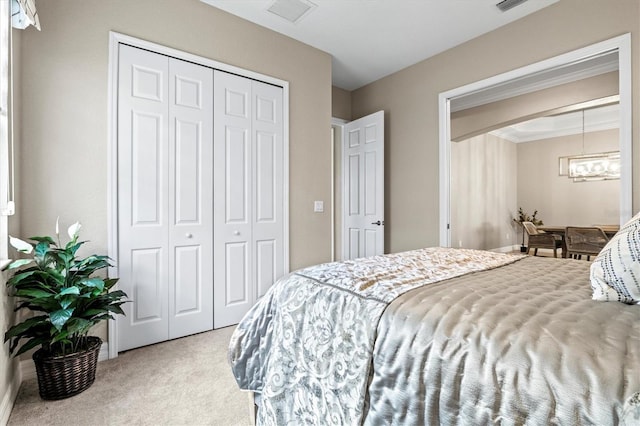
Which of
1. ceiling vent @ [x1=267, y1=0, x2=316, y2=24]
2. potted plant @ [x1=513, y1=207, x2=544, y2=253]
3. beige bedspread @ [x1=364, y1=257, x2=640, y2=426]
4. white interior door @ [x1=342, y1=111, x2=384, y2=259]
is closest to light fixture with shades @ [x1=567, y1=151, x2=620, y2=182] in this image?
potted plant @ [x1=513, y1=207, x2=544, y2=253]

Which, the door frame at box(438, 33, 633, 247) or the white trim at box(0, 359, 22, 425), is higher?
the door frame at box(438, 33, 633, 247)

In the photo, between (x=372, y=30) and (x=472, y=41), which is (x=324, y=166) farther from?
(x=472, y=41)

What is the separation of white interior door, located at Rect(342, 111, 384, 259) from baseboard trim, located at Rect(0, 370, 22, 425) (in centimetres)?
336

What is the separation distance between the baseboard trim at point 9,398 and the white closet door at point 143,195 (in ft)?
1.89

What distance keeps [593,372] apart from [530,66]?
10.1 ft

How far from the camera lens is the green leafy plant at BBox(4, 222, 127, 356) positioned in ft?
5.42

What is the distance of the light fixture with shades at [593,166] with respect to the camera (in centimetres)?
574

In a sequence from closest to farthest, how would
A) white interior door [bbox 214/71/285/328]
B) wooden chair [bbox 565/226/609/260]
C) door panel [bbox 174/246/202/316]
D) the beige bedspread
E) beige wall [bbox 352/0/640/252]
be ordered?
1. the beige bedspread
2. beige wall [bbox 352/0/640/252]
3. door panel [bbox 174/246/202/316]
4. white interior door [bbox 214/71/285/328]
5. wooden chair [bbox 565/226/609/260]

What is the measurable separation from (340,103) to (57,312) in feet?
13.2

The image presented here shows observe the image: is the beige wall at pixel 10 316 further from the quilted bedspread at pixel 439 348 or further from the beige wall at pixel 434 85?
the beige wall at pixel 434 85

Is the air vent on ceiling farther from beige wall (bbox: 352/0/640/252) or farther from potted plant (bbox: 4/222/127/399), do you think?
potted plant (bbox: 4/222/127/399)

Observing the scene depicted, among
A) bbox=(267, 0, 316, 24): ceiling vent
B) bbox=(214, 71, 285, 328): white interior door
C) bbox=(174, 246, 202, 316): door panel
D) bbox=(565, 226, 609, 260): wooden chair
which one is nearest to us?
→ bbox=(174, 246, 202, 316): door panel

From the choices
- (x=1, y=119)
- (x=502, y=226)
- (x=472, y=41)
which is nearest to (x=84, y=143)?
(x=1, y=119)

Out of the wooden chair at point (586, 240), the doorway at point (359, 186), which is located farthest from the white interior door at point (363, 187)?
the wooden chair at point (586, 240)
